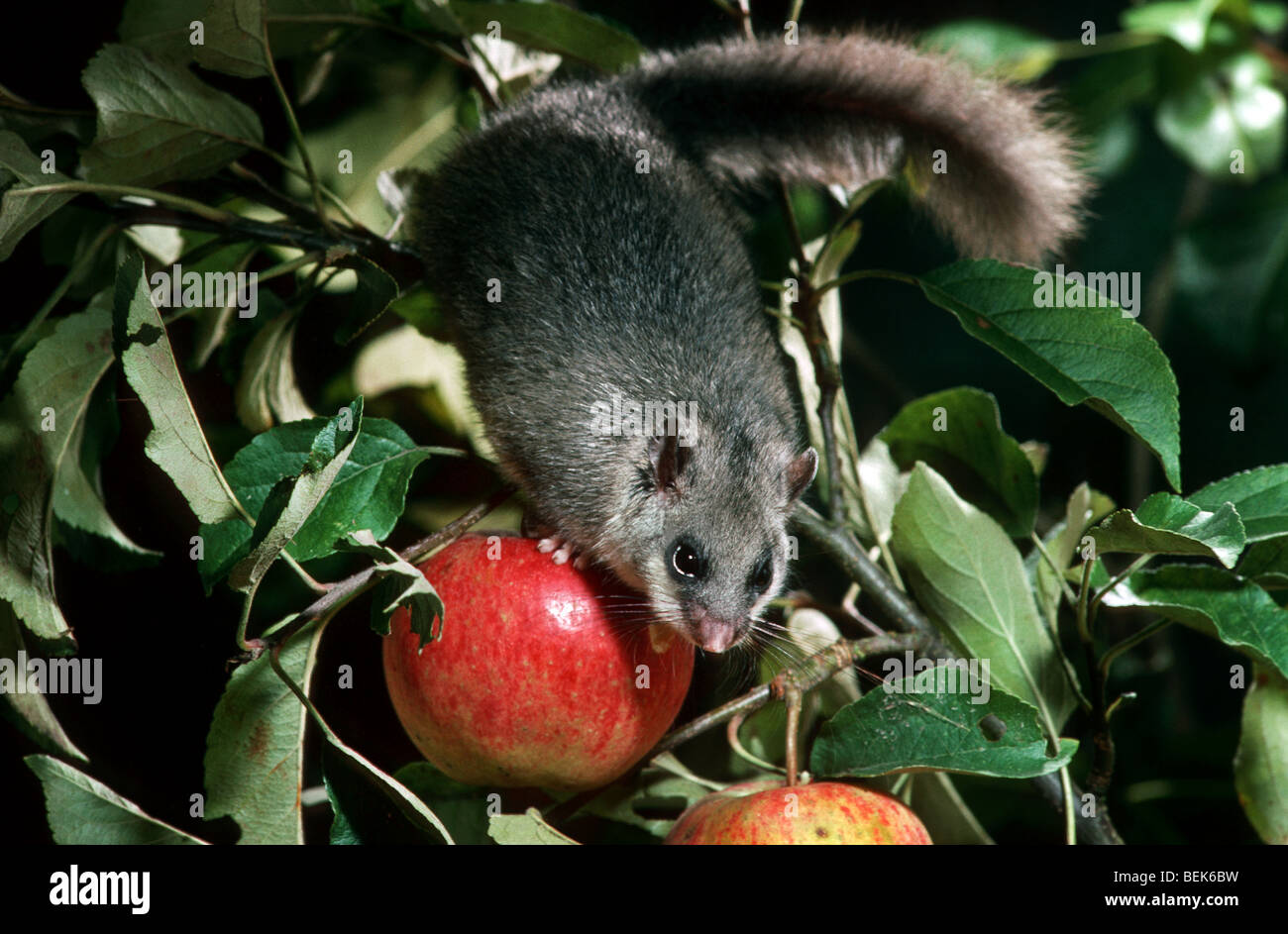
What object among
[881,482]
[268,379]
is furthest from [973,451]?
[268,379]

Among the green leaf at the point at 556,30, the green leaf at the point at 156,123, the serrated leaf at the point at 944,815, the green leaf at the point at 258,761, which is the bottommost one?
the serrated leaf at the point at 944,815

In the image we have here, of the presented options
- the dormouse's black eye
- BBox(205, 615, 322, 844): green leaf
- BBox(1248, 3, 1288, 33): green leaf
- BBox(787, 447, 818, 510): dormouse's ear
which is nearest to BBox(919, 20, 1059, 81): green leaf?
BBox(1248, 3, 1288, 33): green leaf

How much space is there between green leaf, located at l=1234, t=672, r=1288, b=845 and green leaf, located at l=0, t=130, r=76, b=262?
144 cm

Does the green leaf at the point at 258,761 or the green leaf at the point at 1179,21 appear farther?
the green leaf at the point at 1179,21

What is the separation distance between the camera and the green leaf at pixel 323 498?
1.06 meters

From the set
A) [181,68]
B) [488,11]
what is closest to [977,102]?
[488,11]

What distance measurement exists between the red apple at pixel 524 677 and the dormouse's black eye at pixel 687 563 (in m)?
0.21

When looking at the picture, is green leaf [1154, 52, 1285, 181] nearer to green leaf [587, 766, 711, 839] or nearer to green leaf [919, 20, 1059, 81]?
green leaf [919, 20, 1059, 81]

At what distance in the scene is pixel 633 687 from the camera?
44.0 inches

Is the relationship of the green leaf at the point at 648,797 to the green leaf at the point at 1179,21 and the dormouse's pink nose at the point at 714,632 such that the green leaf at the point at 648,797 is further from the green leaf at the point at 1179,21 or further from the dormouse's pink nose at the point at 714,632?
the green leaf at the point at 1179,21

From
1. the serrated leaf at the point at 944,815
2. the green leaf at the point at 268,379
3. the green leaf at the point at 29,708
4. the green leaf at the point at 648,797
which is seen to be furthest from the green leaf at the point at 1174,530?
the green leaf at the point at 29,708

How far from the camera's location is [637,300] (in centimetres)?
140

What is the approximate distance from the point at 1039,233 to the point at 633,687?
36.0 inches

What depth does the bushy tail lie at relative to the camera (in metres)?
1.53
